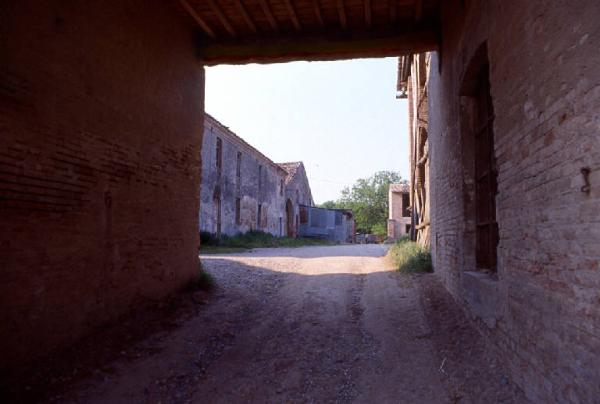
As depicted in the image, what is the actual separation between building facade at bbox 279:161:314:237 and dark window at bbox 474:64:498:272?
1046 inches

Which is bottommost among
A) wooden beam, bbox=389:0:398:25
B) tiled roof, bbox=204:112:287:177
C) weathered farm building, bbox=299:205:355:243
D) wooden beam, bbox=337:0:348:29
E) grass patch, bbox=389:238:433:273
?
grass patch, bbox=389:238:433:273

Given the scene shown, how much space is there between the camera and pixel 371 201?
5525cm

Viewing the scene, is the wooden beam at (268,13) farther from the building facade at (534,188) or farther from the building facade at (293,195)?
the building facade at (293,195)

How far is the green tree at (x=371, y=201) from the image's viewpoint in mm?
54156

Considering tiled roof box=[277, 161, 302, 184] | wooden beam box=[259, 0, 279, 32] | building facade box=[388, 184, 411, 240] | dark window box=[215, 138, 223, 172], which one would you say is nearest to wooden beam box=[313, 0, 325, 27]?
wooden beam box=[259, 0, 279, 32]

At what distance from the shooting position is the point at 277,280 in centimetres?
863

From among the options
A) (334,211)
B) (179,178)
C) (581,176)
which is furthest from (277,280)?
(334,211)

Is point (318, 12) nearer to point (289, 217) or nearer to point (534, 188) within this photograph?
point (534, 188)

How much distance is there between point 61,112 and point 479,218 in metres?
4.71

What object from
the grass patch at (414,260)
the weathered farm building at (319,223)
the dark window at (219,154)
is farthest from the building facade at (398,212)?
the grass patch at (414,260)

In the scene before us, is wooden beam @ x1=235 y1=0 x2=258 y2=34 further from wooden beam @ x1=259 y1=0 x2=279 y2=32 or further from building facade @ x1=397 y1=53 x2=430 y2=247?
building facade @ x1=397 y1=53 x2=430 y2=247

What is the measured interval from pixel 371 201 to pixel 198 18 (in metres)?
49.4

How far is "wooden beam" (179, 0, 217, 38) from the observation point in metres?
6.62

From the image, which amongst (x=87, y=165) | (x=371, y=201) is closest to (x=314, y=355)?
(x=87, y=165)
